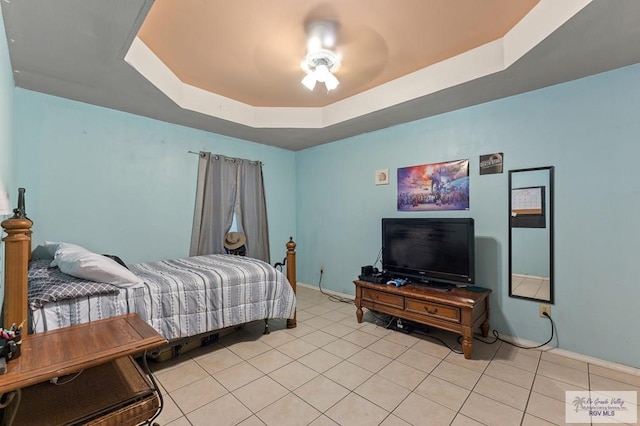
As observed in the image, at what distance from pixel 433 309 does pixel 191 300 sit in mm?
2113

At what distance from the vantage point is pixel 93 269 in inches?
73.9

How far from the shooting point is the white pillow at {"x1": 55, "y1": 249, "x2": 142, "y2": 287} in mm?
1871

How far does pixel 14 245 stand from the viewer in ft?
4.40

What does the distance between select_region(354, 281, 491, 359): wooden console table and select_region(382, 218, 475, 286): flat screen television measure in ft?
0.54

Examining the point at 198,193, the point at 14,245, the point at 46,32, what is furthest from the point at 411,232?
the point at 46,32

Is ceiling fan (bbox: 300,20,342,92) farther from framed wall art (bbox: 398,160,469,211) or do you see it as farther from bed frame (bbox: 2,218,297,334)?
bed frame (bbox: 2,218,297,334)

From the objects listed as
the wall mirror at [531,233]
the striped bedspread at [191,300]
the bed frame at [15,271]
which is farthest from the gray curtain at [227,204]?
the wall mirror at [531,233]

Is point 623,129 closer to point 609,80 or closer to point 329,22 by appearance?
point 609,80

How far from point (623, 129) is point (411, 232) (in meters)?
1.86

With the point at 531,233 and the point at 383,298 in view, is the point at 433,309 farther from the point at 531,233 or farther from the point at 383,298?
the point at 531,233

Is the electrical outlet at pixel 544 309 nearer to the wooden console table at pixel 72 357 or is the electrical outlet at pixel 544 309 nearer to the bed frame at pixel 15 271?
the wooden console table at pixel 72 357

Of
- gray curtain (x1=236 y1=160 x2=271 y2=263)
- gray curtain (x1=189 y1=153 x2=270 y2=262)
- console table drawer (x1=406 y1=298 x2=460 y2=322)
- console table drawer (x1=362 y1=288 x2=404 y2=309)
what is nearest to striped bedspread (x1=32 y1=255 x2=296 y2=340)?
gray curtain (x1=189 y1=153 x2=270 y2=262)

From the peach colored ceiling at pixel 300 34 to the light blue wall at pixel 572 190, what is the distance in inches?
33.8

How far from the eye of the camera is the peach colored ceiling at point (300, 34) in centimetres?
188
